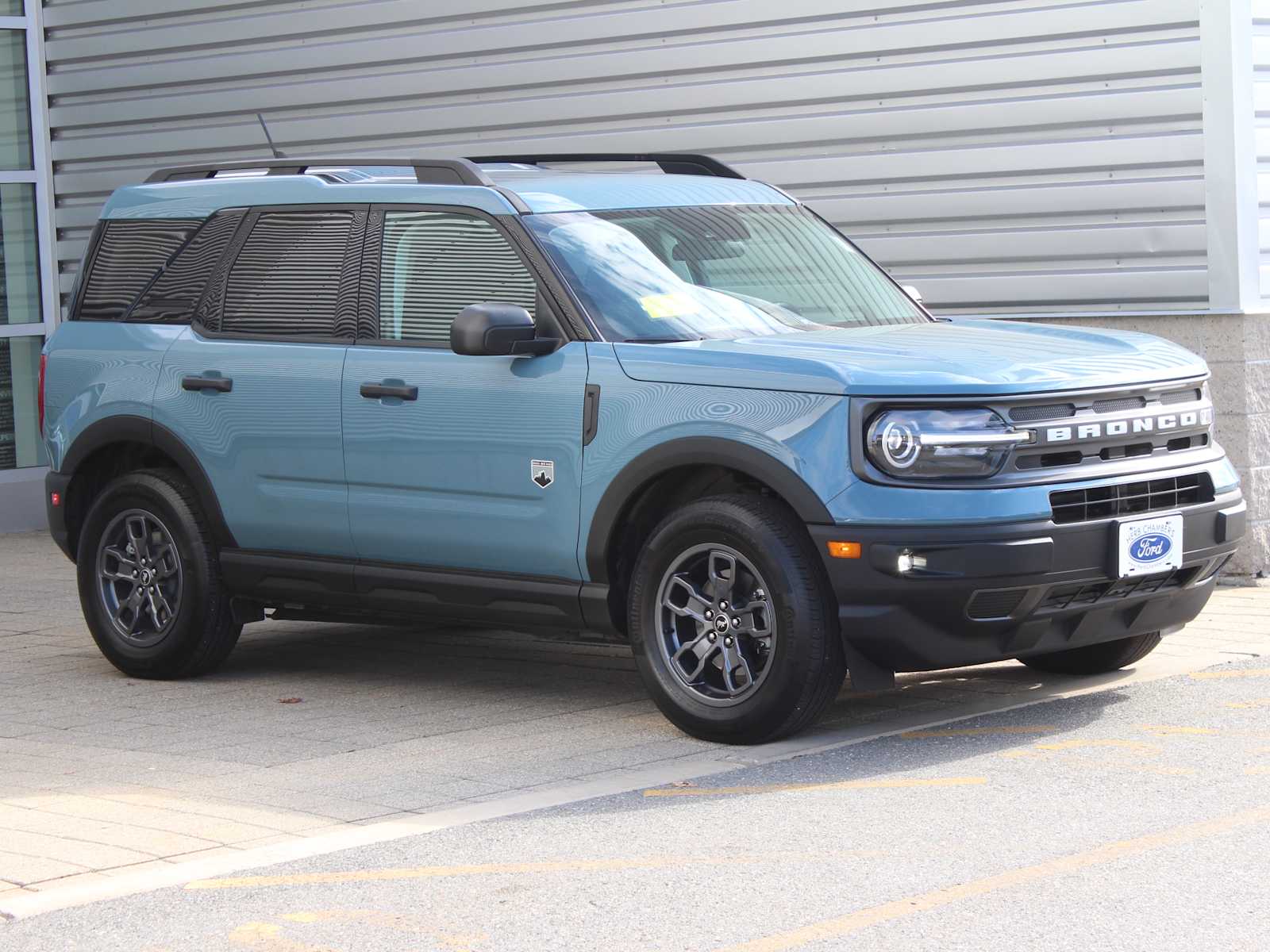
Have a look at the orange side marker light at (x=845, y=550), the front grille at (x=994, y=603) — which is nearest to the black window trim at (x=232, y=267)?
the orange side marker light at (x=845, y=550)

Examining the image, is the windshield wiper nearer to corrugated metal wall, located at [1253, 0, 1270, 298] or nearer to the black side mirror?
the black side mirror

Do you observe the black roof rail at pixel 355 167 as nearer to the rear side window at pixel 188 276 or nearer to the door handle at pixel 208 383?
the rear side window at pixel 188 276

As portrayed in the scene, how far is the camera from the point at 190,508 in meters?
8.12

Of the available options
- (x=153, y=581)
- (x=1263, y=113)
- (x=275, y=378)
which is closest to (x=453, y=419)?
(x=275, y=378)

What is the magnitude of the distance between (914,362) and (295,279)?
270 centimetres

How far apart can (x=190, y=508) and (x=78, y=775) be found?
176cm

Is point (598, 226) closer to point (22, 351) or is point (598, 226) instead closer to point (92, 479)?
point (92, 479)

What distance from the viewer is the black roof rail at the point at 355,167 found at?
756 centimetres

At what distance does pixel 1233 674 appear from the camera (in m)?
7.59

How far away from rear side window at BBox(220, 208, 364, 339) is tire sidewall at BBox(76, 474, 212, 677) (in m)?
0.75

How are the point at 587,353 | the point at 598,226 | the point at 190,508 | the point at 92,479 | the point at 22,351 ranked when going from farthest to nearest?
the point at 22,351 → the point at 92,479 → the point at 190,508 → the point at 598,226 → the point at 587,353

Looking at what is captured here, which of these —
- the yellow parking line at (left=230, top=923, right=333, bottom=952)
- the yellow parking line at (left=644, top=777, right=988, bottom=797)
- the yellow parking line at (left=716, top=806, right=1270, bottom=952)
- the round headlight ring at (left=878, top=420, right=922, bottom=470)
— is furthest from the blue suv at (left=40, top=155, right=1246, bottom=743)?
the yellow parking line at (left=230, top=923, right=333, bottom=952)

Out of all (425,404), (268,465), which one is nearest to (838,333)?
(425,404)

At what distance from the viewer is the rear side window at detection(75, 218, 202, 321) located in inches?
332
